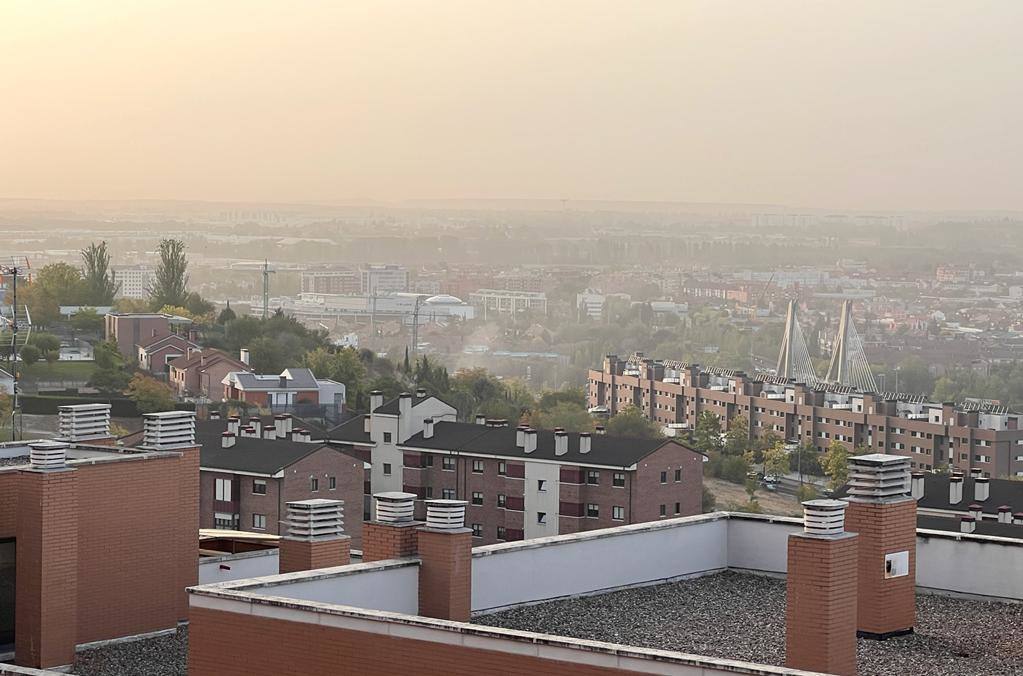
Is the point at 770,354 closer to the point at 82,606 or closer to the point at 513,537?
the point at 513,537

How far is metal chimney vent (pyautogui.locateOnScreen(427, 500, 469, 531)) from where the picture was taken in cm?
1151

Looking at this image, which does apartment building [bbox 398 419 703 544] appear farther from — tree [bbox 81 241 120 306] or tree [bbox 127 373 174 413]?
tree [bbox 81 241 120 306]

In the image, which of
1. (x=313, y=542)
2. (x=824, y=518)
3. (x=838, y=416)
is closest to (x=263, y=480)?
(x=313, y=542)

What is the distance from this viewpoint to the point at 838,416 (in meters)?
118

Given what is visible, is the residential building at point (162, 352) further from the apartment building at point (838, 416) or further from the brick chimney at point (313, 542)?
the brick chimney at point (313, 542)

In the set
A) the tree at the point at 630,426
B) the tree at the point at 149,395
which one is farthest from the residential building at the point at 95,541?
the tree at the point at 630,426

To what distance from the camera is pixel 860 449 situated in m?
114

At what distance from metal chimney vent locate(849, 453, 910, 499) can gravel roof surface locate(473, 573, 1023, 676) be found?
1025 mm

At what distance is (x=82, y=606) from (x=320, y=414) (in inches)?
→ 3166

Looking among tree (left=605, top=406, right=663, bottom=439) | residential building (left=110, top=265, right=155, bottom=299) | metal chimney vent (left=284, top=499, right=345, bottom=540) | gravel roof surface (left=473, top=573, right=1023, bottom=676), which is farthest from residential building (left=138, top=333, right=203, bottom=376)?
gravel roof surface (left=473, top=573, right=1023, bottom=676)

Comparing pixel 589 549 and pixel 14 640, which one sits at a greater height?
pixel 589 549

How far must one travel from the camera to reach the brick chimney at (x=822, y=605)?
33.4 feet

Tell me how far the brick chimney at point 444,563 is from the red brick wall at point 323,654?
5.60 feet

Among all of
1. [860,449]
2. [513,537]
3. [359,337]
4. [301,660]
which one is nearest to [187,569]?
[301,660]
